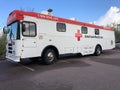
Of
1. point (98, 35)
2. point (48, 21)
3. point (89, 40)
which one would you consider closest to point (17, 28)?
point (48, 21)

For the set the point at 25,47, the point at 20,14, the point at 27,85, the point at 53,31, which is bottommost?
the point at 27,85

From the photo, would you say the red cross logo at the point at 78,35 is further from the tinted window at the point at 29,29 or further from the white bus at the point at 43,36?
the tinted window at the point at 29,29

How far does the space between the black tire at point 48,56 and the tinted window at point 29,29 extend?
4.48 ft

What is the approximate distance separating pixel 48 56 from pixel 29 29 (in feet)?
6.71

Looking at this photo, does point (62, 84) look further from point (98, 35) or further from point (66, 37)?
point (98, 35)

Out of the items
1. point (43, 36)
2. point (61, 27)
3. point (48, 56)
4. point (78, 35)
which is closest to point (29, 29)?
point (43, 36)

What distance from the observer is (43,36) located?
10234 mm

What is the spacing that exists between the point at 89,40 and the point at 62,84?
8.07 metres

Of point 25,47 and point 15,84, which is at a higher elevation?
point 25,47

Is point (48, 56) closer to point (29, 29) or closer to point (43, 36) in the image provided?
point (43, 36)

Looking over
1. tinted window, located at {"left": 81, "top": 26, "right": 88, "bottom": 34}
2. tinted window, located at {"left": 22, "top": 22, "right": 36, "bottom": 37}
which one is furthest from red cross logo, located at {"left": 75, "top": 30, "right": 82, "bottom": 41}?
tinted window, located at {"left": 22, "top": 22, "right": 36, "bottom": 37}

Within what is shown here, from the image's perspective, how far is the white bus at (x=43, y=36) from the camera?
30.2ft

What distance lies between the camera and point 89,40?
13.8m

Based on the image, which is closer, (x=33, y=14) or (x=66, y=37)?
(x=33, y=14)
